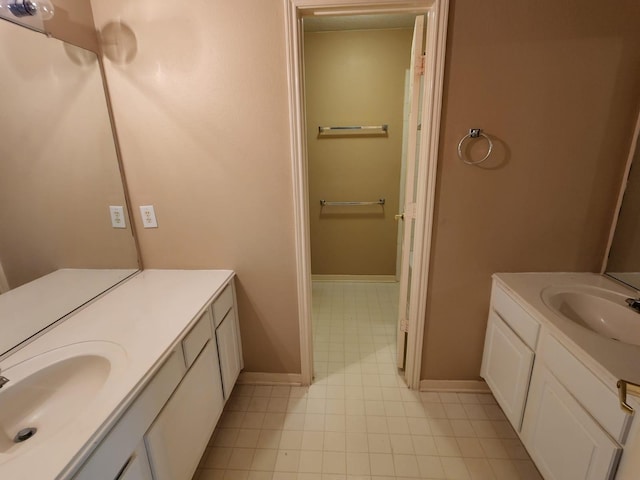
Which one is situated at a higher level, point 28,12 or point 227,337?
point 28,12

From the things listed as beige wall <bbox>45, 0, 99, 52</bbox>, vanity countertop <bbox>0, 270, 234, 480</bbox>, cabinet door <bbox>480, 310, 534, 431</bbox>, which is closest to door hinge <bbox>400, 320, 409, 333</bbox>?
cabinet door <bbox>480, 310, 534, 431</bbox>

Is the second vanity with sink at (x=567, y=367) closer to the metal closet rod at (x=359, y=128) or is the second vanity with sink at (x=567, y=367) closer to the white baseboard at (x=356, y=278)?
the white baseboard at (x=356, y=278)

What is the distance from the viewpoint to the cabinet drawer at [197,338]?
1.20 meters

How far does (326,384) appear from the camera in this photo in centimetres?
198

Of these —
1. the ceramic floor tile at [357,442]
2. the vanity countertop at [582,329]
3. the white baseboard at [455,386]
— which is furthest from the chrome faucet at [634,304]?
the ceramic floor tile at [357,442]

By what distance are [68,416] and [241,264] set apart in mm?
984

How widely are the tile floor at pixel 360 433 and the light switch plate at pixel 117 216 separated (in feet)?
3.93

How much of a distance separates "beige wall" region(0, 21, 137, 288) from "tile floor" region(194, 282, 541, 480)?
1.12 meters

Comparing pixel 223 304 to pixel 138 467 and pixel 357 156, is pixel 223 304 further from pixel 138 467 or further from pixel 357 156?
pixel 357 156

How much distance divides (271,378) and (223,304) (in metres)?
0.69

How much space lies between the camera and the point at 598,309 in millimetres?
1348

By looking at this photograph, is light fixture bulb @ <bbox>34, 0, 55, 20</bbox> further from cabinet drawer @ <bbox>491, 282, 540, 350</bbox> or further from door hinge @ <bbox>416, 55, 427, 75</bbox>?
cabinet drawer @ <bbox>491, 282, 540, 350</bbox>

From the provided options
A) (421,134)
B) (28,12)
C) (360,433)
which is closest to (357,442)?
(360,433)

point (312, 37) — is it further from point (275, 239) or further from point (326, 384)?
point (326, 384)
